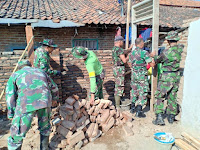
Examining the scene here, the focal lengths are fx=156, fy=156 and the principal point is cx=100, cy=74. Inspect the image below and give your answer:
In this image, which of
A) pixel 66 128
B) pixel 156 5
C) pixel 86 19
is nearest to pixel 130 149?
pixel 66 128

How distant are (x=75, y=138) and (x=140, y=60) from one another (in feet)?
7.73

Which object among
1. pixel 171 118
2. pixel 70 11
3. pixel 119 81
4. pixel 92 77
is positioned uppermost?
pixel 70 11

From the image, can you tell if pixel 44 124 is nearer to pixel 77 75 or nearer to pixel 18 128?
pixel 18 128

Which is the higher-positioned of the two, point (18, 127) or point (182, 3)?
point (182, 3)

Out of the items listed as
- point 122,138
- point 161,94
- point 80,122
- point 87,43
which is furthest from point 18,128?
point 87,43

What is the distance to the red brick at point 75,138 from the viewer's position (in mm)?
2871

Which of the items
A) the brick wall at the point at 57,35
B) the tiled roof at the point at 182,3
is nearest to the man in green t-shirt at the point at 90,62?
the brick wall at the point at 57,35

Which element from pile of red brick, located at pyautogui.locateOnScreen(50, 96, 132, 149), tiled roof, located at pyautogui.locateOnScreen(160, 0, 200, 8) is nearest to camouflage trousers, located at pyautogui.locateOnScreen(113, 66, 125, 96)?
pile of red brick, located at pyautogui.locateOnScreen(50, 96, 132, 149)

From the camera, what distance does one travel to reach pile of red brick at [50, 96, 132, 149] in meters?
2.95

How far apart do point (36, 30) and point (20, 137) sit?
6.28m

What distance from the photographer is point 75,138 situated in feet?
9.53

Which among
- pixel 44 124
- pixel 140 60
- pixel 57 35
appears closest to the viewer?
pixel 44 124

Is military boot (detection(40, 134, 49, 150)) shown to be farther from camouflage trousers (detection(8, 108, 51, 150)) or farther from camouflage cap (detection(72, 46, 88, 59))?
camouflage cap (detection(72, 46, 88, 59))

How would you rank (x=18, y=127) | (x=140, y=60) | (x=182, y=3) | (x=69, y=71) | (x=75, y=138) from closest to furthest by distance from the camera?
1. (x=18, y=127)
2. (x=75, y=138)
3. (x=140, y=60)
4. (x=69, y=71)
5. (x=182, y=3)
